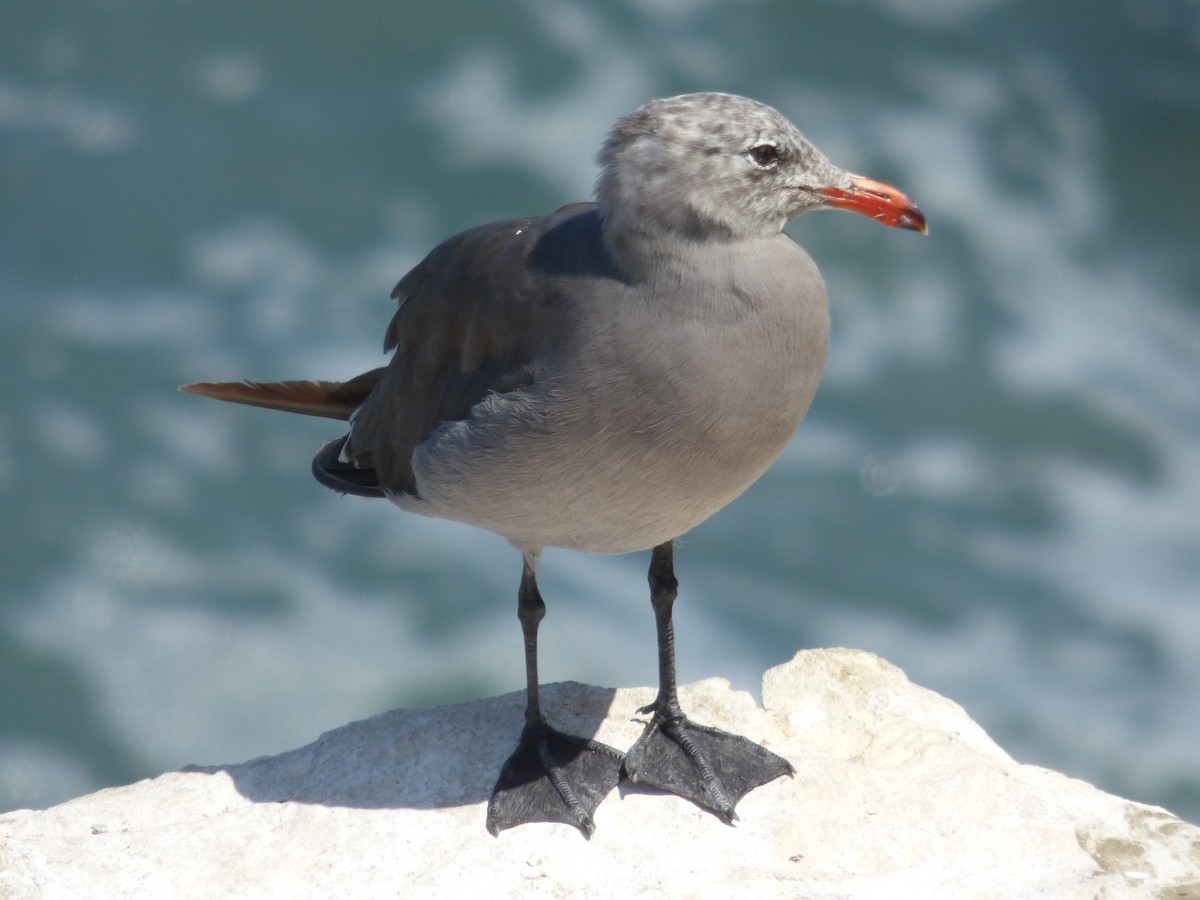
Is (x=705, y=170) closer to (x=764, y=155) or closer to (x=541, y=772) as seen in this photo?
(x=764, y=155)

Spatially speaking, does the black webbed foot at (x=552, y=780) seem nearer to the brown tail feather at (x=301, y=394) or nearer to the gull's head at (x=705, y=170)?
the brown tail feather at (x=301, y=394)

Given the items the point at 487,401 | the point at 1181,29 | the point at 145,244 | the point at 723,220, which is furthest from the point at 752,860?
the point at 1181,29

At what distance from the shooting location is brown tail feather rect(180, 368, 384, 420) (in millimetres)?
4777

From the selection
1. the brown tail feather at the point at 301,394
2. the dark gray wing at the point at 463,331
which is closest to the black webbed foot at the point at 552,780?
the dark gray wing at the point at 463,331

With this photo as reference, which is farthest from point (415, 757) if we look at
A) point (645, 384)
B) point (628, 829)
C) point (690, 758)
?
point (645, 384)

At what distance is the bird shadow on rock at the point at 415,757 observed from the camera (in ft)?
14.2

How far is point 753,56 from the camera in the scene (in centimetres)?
1009

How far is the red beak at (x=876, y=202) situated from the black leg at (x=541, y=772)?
140cm

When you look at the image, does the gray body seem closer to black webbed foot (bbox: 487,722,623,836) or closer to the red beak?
the red beak

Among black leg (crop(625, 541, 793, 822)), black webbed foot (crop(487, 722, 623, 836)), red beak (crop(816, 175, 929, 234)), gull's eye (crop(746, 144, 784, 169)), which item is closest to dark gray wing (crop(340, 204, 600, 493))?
gull's eye (crop(746, 144, 784, 169))

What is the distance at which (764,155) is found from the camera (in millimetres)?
3662

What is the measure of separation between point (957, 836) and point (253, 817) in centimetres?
196

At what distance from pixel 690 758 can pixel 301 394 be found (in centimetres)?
174

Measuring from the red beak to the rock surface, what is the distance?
154 centimetres
